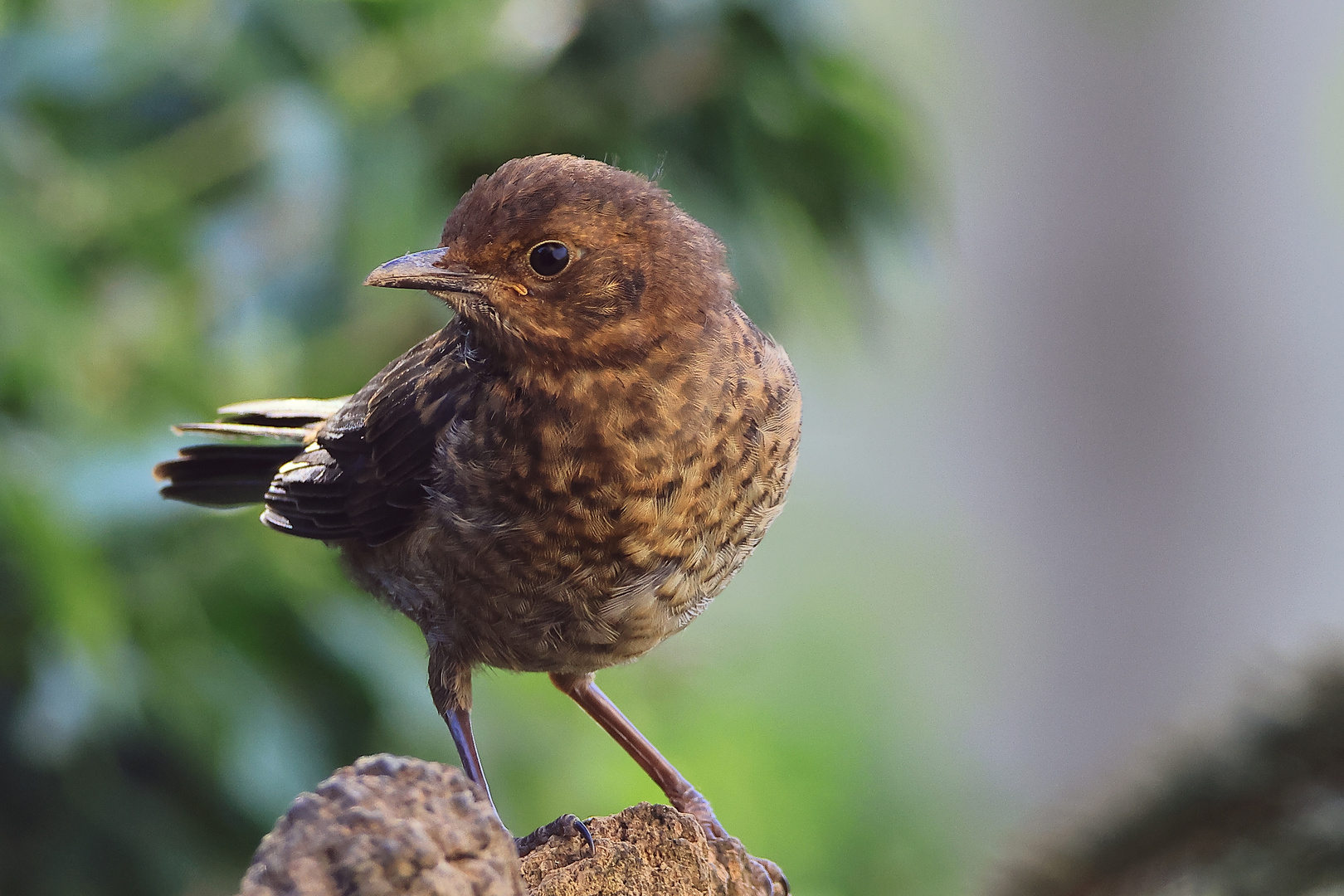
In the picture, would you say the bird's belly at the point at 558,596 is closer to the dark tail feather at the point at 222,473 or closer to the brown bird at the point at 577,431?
the brown bird at the point at 577,431

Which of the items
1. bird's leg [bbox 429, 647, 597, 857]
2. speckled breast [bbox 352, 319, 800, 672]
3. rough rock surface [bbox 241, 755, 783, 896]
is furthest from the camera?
bird's leg [bbox 429, 647, 597, 857]

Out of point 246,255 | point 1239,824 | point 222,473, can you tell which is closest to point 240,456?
point 222,473

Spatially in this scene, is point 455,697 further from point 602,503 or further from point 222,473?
point 222,473

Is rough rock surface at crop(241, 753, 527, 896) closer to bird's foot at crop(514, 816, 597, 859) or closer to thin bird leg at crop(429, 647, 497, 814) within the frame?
bird's foot at crop(514, 816, 597, 859)

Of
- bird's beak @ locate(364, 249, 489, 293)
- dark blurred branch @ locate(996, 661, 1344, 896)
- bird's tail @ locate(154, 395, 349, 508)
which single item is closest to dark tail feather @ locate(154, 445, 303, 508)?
bird's tail @ locate(154, 395, 349, 508)

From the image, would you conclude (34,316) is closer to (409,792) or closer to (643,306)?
(643,306)

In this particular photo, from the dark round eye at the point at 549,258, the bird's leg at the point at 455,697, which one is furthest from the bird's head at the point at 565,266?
the bird's leg at the point at 455,697
